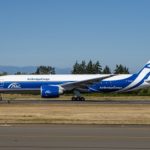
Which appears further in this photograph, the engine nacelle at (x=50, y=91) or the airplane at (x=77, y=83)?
the airplane at (x=77, y=83)

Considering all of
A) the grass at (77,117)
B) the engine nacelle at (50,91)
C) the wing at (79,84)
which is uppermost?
the wing at (79,84)

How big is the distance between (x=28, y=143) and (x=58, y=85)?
3657cm

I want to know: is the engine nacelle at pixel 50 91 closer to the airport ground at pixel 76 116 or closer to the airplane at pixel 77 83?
the airplane at pixel 77 83

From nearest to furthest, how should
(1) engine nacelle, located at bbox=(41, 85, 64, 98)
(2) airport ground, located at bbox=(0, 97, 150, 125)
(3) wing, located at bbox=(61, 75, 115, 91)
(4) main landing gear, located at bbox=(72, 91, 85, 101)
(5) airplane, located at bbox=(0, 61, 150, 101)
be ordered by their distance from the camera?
(2) airport ground, located at bbox=(0, 97, 150, 125)
(1) engine nacelle, located at bbox=(41, 85, 64, 98)
(3) wing, located at bbox=(61, 75, 115, 91)
(5) airplane, located at bbox=(0, 61, 150, 101)
(4) main landing gear, located at bbox=(72, 91, 85, 101)

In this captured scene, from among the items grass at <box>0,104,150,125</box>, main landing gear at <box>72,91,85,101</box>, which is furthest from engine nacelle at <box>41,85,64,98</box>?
grass at <box>0,104,150,125</box>

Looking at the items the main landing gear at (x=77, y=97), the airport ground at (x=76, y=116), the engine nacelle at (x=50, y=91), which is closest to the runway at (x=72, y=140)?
the airport ground at (x=76, y=116)

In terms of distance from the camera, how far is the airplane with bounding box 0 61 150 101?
166 ft

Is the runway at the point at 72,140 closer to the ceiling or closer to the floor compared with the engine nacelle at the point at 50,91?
closer to the floor

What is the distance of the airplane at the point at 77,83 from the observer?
1994 inches

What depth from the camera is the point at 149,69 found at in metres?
53.6

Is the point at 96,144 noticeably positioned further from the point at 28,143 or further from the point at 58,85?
the point at 58,85

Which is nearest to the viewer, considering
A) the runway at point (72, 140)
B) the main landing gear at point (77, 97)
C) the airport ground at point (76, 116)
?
the runway at point (72, 140)

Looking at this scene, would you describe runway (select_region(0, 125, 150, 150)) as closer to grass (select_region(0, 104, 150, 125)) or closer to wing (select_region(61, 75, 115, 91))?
grass (select_region(0, 104, 150, 125))

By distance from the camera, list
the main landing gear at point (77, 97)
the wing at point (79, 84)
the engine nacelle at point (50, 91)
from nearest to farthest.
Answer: the engine nacelle at point (50, 91) < the wing at point (79, 84) < the main landing gear at point (77, 97)
